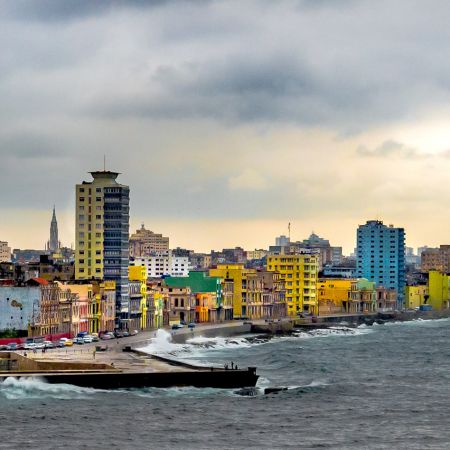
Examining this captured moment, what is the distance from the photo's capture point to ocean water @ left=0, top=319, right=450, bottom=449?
296ft

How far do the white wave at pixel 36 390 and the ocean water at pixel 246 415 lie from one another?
0.27 ft

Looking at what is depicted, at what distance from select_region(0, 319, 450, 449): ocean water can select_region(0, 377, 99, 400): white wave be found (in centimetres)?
8

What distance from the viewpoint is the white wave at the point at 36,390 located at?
109 m

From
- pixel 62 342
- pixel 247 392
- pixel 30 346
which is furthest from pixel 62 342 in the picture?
pixel 247 392

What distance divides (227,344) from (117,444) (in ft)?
338

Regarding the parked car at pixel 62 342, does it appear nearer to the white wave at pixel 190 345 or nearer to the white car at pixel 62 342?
the white car at pixel 62 342

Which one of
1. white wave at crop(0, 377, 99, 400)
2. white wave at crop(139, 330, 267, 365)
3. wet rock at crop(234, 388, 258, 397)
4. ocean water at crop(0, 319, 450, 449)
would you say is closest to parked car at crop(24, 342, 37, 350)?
white wave at crop(139, 330, 267, 365)

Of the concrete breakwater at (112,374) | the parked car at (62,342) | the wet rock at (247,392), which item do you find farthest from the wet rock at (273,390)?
the parked car at (62,342)

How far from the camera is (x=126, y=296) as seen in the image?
7781 inches

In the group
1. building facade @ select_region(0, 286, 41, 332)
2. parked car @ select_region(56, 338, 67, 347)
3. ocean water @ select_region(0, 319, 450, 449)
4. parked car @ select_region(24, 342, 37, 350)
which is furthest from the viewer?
building facade @ select_region(0, 286, 41, 332)

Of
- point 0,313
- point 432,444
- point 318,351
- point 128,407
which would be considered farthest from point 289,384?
point 318,351

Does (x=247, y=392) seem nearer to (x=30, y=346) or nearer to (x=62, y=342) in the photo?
(x=30, y=346)

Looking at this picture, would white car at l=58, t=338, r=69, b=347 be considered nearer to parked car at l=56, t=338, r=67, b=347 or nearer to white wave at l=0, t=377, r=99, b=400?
parked car at l=56, t=338, r=67, b=347

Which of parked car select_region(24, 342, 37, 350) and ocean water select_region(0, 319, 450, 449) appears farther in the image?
parked car select_region(24, 342, 37, 350)
